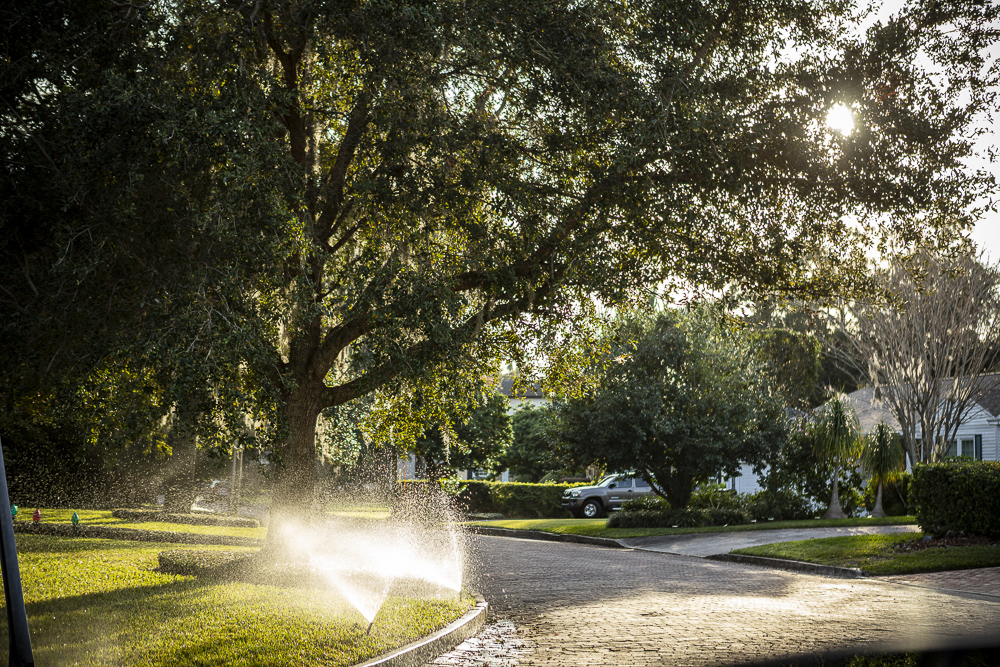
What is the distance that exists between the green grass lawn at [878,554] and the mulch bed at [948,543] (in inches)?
10.4

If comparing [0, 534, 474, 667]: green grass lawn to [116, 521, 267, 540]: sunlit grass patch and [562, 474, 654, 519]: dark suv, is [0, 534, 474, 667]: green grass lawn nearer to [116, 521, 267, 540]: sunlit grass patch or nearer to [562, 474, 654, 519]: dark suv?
[116, 521, 267, 540]: sunlit grass patch

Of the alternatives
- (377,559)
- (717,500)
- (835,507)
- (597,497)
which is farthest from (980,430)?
(377,559)

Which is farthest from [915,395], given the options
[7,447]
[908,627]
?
[7,447]

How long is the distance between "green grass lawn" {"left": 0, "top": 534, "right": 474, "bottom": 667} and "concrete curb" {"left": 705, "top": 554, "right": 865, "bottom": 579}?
769cm

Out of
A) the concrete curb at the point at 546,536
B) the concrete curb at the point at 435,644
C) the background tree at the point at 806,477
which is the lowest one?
the concrete curb at the point at 546,536

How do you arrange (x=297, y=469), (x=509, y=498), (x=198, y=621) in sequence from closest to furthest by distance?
(x=198, y=621) → (x=297, y=469) → (x=509, y=498)

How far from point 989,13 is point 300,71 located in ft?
31.9

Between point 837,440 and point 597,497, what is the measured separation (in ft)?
39.9

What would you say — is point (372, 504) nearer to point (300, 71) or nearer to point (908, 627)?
point (300, 71)

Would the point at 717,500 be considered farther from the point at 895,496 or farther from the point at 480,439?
the point at 480,439

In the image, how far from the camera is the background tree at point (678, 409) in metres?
24.2

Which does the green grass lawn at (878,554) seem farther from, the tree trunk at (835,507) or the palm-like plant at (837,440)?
the tree trunk at (835,507)

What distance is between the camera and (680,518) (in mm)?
25297

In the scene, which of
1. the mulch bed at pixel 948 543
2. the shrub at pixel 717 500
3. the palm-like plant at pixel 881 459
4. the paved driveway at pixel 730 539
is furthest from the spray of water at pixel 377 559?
the palm-like plant at pixel 881 459
